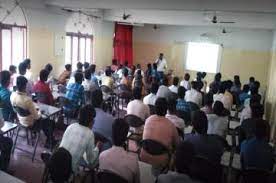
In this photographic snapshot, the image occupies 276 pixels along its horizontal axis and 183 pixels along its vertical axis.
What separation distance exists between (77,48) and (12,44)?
10.0ft

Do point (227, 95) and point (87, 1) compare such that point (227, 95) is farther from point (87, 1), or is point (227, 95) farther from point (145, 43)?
point (145, 43)

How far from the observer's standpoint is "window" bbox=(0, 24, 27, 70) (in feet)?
24.1

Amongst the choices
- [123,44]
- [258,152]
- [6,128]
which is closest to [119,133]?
[258,152]

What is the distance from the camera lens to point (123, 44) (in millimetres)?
13430

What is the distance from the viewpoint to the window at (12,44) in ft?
24.1

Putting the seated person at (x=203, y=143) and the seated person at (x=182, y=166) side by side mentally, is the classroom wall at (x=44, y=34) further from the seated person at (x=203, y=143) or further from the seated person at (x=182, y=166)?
the seated person at (x=182, y=166)

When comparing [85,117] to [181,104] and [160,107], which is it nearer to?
[160,107]

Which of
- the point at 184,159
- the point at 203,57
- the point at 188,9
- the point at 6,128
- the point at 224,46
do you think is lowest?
the point at 6,128

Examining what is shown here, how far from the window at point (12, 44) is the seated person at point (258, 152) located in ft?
20.3

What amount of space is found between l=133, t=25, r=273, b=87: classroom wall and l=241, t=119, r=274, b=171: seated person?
9.48 metres

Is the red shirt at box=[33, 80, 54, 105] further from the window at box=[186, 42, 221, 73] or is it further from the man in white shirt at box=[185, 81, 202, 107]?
the window at box=[186, 42, 221, 73]

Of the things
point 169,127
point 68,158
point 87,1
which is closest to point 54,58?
point 87,1

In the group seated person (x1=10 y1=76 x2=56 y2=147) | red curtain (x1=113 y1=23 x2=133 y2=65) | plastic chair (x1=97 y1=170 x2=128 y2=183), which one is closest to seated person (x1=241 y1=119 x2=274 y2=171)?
plastic chair (x1=97 y1=170 x2=128 y2=183)

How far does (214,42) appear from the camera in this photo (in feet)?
41.2
